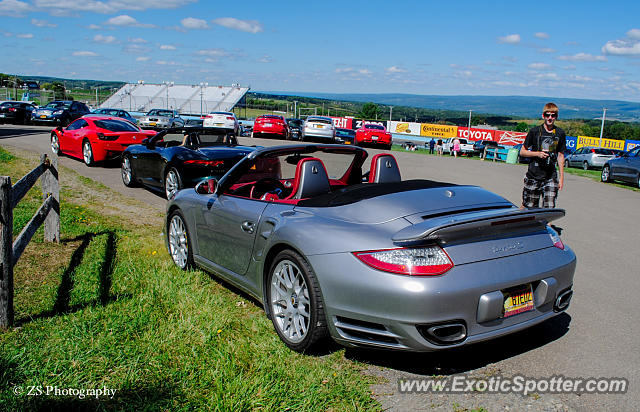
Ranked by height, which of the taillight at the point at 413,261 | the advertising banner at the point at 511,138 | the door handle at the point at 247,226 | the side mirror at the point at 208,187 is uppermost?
the side mirror at the point at 208,187

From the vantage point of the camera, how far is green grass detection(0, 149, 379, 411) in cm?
316

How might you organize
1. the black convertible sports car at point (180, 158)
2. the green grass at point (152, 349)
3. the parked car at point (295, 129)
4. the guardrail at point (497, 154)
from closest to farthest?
the green grass at point (152, 349), the black convertible sports car at point (180, 158), the guardrail at point (497, 154), the parked car at point (295, 129)

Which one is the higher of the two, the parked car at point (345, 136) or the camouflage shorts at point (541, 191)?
the camouflage shorts at point (541, 191)

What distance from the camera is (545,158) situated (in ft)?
22.7

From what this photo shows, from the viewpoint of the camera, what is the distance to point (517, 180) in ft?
56.9

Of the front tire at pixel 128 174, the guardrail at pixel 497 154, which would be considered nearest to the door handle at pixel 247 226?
the front tire at pixel 128 174

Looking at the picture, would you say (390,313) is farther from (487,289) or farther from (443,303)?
(487,289)

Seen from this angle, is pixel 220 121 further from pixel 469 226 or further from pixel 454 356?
pixel 469 226

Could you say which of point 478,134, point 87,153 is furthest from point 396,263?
point 478,134

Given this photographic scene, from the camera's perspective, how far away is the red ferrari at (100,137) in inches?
565

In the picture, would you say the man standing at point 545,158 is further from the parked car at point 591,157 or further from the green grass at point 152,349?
the parked car at point 591,157

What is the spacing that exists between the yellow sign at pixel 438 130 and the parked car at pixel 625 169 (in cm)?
4720

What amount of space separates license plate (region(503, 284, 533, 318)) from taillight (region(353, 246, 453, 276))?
1.66 ft

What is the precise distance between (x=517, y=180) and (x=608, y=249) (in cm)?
1002
